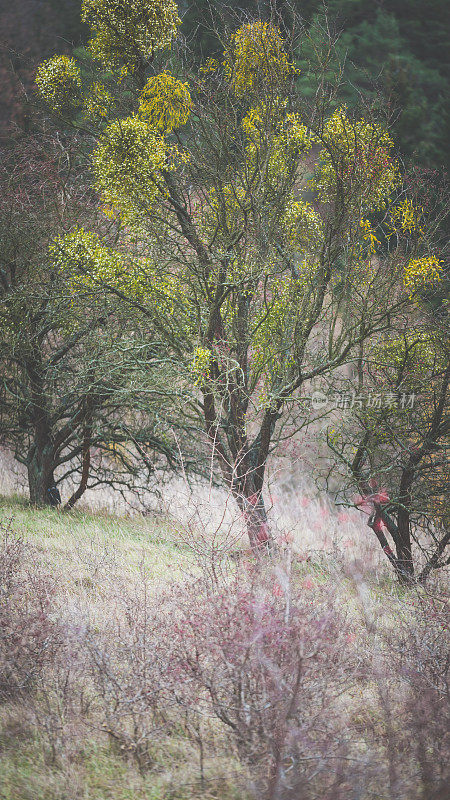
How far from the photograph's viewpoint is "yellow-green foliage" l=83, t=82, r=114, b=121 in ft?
32.5

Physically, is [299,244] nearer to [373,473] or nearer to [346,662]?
[373,473]

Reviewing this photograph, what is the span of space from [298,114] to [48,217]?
14.1ft

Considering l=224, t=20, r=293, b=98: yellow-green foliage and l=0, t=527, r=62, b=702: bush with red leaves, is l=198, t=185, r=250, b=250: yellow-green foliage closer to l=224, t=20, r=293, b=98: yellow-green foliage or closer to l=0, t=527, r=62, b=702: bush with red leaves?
l=224, t=20, r=293, b=98: yellow-green foliage

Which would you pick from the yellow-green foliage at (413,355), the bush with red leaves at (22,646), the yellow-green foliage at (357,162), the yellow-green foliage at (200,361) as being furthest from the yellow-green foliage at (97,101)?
the bush with red leaves at (22,646)

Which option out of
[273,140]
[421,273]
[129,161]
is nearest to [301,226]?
[273,140]

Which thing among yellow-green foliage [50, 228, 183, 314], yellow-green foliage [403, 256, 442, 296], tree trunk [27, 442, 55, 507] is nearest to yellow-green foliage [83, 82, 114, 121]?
yellow-green foliage [50, 228, 183, 314]

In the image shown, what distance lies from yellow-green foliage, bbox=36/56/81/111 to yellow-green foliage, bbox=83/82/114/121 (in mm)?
174

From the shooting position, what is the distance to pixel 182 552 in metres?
9.11

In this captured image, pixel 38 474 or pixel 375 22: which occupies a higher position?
pixel 375 22

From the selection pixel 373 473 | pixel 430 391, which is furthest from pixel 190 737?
pixel 430 391

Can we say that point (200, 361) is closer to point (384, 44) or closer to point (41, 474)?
point (41, 474)

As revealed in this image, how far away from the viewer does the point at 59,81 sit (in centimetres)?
977

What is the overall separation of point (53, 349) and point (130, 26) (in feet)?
17.7

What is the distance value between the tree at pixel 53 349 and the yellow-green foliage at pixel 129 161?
1.53 metres
